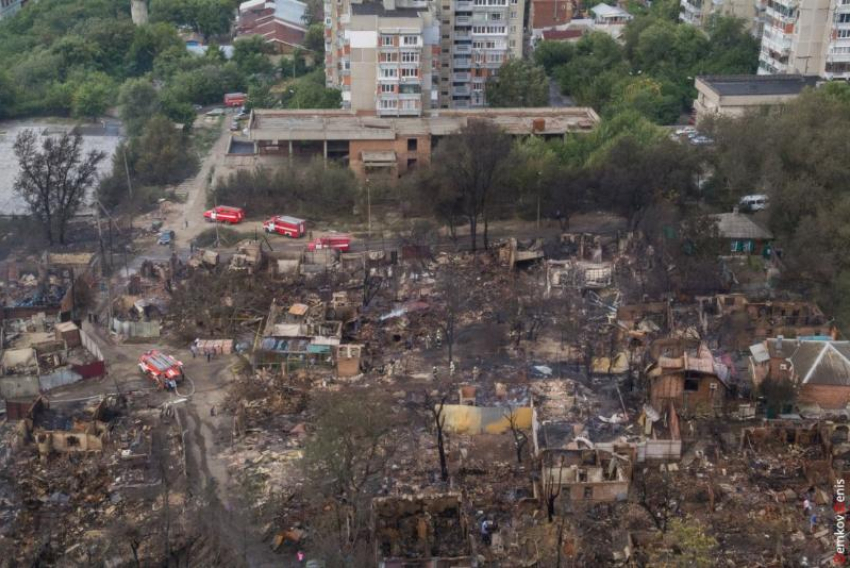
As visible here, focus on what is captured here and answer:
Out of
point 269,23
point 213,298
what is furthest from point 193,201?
point 269,23

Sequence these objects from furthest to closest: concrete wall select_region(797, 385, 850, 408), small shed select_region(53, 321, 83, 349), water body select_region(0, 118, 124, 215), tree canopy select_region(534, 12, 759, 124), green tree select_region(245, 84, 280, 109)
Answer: green tree select_region(245, 84, 280, 109)
tree canopy select_region(534, 12, 759, 124)
water body select_region(0, 118, 124, 215)
small shed select_region(53, 321, 83, 349)
concrete wall select_region(797, 385, 850, 408)

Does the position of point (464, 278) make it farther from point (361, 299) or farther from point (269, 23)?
point (269, 23)

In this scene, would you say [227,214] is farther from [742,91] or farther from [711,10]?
[711,10]

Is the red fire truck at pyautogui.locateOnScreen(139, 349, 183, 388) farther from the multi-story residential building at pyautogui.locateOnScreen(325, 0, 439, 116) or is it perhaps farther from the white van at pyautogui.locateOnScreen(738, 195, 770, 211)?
the multi-story residential building at pyautogui.locateOnScreen(325, 0, 439, 116)

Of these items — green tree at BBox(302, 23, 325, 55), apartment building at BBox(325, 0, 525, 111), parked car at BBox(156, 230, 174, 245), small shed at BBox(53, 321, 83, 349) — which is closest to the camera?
small shed at BBox(53, 321, 83, 349)

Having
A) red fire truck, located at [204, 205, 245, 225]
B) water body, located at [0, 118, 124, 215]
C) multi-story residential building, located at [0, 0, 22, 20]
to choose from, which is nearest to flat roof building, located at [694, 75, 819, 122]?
red fire truck, located at [204, 205, 245, 225]

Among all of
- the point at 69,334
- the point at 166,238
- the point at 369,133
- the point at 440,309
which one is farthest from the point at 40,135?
the point at 440,309

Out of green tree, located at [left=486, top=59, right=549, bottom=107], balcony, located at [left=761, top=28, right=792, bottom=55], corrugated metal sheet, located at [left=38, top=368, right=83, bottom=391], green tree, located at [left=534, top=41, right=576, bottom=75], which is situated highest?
balcony, located at [left=761, top=28, right=792, bottom=55]
